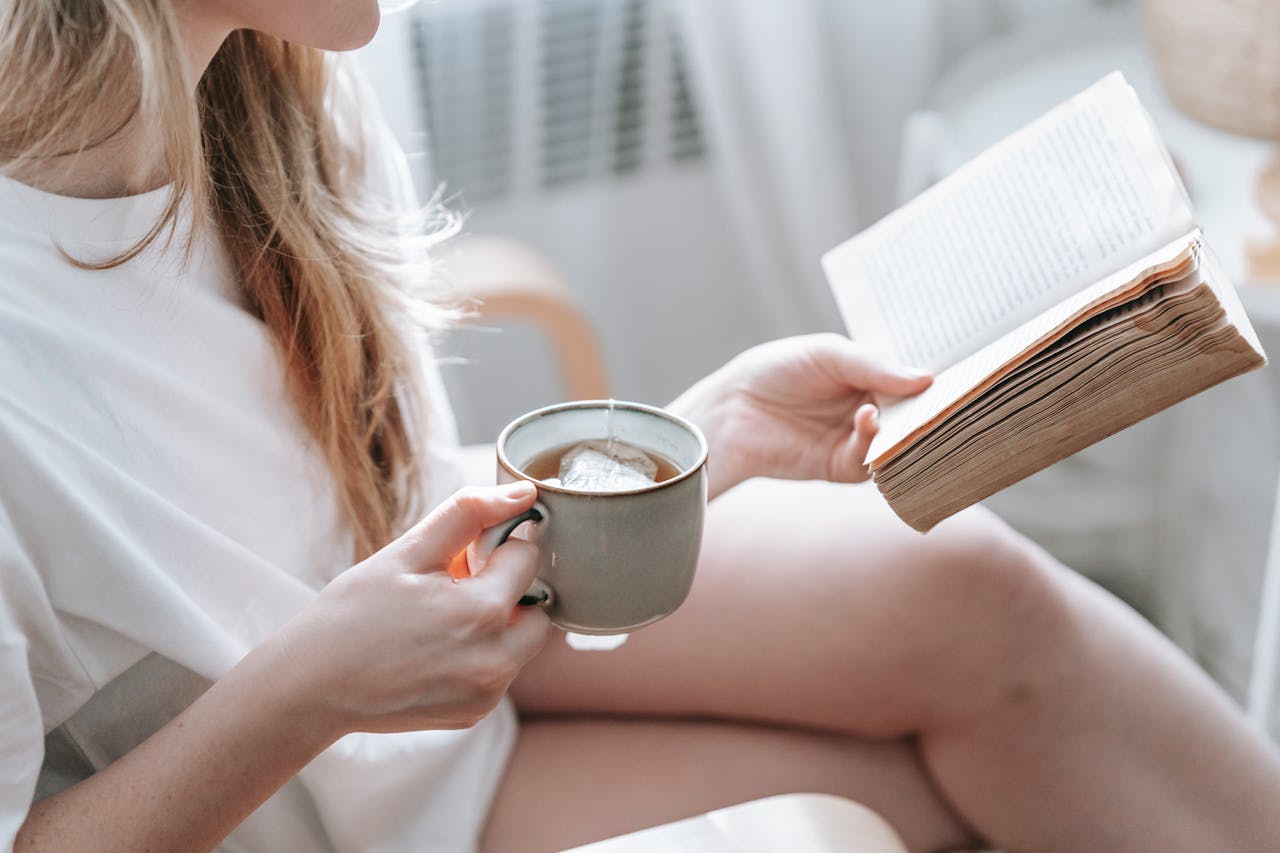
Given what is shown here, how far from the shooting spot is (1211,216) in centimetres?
112

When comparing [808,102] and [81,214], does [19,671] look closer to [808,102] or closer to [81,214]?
[81,214]

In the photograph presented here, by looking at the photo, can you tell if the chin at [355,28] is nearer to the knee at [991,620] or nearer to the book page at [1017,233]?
the book page at [1017,233]

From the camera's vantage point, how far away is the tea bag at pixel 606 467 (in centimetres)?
60

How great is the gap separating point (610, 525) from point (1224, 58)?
2.76ft

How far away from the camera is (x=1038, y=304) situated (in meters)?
0.73

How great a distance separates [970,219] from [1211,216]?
447 mm

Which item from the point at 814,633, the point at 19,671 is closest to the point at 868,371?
the point at 814,633

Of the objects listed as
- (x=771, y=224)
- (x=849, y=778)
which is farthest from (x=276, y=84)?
(x=771, y=224)

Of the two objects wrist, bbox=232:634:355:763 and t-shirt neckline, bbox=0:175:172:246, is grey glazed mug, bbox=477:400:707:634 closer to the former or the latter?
wrist, bbox=232:634:355:763

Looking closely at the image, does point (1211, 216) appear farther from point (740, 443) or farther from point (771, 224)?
point (771, 224)

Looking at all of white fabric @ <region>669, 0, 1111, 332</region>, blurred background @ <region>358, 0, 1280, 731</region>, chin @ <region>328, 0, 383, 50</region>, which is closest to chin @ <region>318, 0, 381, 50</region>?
chin @ <region>328, 0, 383, 50</region>

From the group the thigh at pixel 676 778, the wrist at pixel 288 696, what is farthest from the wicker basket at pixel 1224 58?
the wrist at pixel 288 696

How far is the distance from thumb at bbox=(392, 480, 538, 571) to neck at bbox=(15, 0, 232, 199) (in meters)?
0.27

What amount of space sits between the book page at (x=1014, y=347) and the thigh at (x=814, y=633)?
0.40 ft
